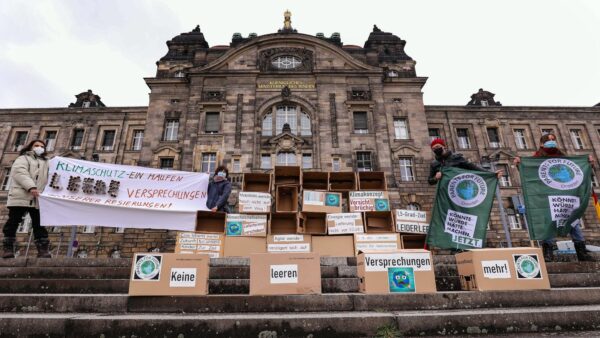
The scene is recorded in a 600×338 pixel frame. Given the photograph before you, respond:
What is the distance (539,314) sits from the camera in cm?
384

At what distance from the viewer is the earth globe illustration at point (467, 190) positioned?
269 inches

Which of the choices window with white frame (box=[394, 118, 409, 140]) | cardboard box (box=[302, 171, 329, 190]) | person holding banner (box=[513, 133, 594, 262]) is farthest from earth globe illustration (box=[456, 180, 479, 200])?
window with white frame (box=[394, 118, 409, 140])

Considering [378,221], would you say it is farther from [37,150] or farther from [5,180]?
[5,180]

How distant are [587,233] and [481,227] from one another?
87.0 ft

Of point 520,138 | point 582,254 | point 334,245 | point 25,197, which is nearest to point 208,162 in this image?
point 25,197

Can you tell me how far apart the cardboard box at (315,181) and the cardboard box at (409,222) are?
9.30 feet

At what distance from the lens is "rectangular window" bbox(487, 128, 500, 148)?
2886 centimetres

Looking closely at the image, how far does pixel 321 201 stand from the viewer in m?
9.84

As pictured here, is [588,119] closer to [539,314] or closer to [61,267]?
[539,314]

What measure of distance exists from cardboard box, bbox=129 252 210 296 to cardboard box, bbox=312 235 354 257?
4218 millimetres

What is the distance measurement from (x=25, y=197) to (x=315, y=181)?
7840 mm

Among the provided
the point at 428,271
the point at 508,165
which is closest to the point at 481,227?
the point at 428,271

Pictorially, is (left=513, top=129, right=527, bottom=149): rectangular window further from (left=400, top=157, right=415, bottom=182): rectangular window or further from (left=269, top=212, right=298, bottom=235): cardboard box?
(left=269, top=212, right=298, bottom=235): cardboard box

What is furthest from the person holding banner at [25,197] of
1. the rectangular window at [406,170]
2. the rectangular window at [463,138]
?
the rectangular window at [463,138]
